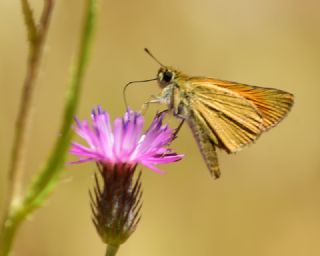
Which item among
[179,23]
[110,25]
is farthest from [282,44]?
[110,25]

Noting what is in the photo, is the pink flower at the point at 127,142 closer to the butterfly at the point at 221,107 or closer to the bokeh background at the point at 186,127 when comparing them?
the butterfly at the point at 221,107

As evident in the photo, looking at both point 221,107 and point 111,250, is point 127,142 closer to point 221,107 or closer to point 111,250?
point 111,250

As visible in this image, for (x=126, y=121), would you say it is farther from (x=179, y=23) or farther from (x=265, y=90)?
(x=179, y=23)

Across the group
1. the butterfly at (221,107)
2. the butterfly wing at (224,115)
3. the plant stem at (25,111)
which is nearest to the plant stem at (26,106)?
the plant stem at (25,111)

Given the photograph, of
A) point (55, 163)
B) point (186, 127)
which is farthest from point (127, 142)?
point (186, 127)

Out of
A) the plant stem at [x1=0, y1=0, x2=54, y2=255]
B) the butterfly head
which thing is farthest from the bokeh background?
the plant stem at [x1=0, y1=0, x2=54, y2=255]

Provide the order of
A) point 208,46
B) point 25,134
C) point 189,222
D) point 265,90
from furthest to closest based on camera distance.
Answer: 1. point 208,46
2. point 189,222
3. point 265,90
4. point 25,134
